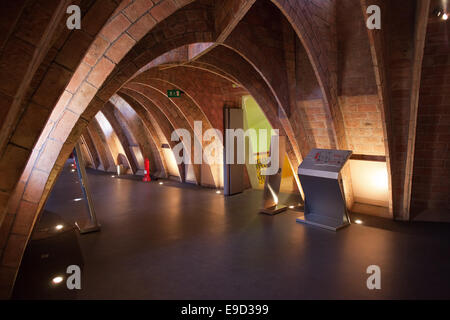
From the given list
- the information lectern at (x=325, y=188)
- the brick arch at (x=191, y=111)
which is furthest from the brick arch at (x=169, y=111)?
the information lectern at (x=325, y=188)

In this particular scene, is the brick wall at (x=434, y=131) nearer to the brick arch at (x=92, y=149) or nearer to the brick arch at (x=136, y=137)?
the brick arch at (x=136, y=137)

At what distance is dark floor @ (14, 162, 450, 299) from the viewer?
17.6 feet

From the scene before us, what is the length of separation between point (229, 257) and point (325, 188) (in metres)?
3.58

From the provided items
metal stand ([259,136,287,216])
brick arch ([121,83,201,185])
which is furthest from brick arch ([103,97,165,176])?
metal stand ([259,136,287,216])

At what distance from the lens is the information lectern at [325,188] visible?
8.23 metres

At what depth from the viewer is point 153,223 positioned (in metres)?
9.05

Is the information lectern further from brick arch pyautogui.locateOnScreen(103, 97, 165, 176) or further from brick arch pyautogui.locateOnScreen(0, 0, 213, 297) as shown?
brick arch pyautogui.locateOnScreen(103, 97, 165, 176)

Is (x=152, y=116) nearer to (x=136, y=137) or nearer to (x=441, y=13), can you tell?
(x=136, y=137)

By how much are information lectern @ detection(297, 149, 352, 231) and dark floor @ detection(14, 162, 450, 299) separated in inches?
17.0

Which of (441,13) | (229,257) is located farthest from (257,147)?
(441,13)

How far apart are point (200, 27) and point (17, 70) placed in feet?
18.2

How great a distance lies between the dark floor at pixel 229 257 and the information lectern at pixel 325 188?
43cm

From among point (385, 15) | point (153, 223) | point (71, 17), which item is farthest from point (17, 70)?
point (385, 15)

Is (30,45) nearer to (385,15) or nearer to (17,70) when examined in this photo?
(17,70)
